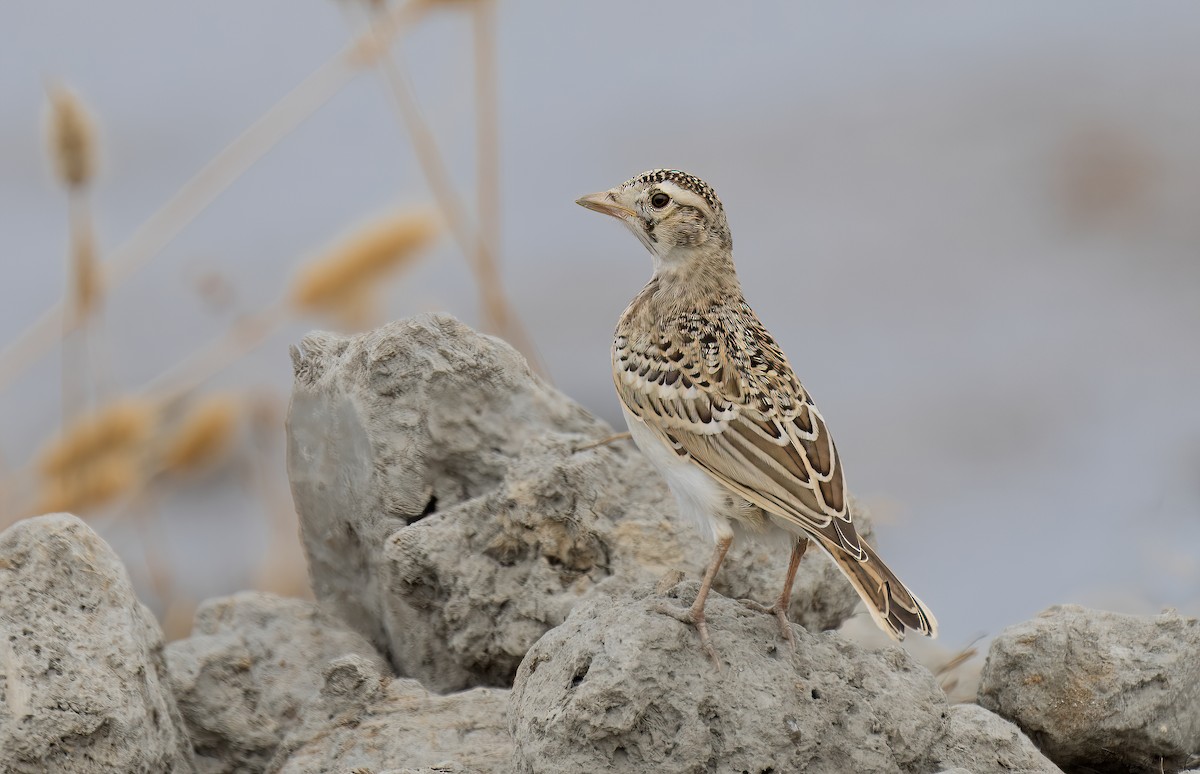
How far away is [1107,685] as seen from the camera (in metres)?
4.92

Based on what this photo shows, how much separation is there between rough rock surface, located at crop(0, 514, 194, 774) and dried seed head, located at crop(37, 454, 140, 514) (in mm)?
1844

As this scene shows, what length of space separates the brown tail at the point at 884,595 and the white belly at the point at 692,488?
36 centimetres

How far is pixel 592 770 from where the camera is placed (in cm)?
419

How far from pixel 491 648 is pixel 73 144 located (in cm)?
302

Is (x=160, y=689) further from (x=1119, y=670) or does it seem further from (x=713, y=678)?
(x=1119, y=670)

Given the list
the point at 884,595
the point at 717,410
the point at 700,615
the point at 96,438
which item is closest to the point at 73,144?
the point at 96,438

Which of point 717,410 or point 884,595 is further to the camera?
point 717,410

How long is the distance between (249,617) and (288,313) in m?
1.82

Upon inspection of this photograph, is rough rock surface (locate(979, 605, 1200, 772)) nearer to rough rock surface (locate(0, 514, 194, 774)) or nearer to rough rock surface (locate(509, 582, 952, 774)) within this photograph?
rough rock surface (locate(509, 582, 952, 774))

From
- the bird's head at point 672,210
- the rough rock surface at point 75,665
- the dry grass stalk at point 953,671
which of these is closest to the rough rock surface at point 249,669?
the rough rock surface at point 75,665

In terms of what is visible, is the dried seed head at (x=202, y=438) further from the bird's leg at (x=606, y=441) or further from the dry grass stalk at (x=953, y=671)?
the dry grass stalk at (x=953, y=671)

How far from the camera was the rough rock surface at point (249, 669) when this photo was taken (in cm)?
538

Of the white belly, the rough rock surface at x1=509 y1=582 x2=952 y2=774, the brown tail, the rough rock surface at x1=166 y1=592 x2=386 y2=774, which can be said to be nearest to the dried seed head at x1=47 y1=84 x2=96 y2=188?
the rough rock surface at x1=166 y1=592 x2=386 y2=774

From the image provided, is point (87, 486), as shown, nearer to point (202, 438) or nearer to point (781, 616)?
point (202, 438)
